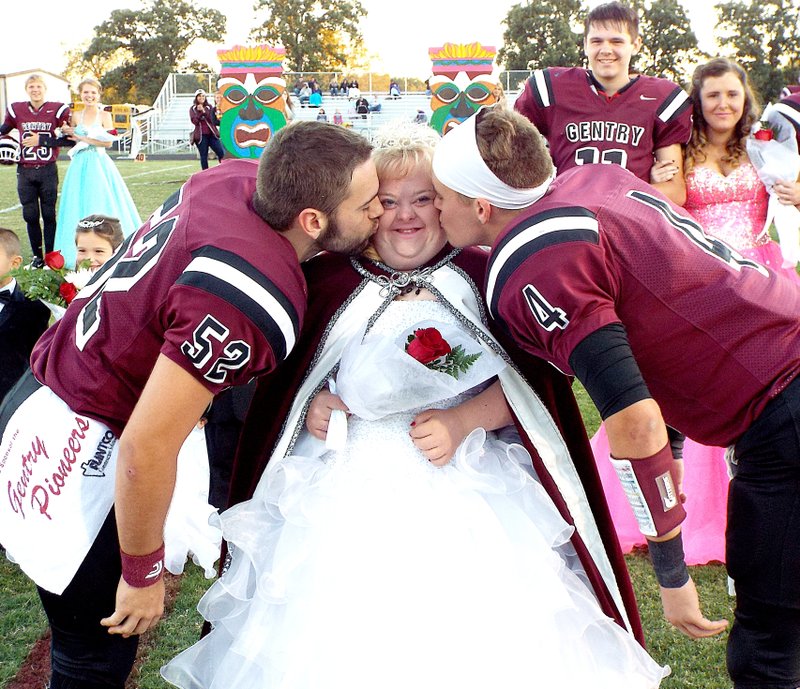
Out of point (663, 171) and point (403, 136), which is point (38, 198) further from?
point (403, 136)

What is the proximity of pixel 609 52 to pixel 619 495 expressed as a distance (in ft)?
7.66

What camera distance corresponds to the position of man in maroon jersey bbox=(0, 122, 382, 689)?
1.97 m

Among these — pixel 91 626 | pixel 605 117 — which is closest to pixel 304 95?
pixel 605 117

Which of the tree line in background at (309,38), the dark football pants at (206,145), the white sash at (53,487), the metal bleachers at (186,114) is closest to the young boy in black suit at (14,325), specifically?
the white sash at (53,487)

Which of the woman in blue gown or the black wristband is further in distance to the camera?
the woman in blue gown

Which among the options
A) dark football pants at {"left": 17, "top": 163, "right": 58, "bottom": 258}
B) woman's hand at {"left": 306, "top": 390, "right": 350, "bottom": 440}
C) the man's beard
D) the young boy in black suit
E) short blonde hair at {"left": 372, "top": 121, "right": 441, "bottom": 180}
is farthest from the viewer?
dark football pants at {"left": 17, "top": 163, "right": 58, "bottom": 258}

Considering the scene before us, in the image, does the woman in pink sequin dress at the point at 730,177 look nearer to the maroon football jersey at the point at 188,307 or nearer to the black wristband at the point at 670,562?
the black wristband at the point at 670,562

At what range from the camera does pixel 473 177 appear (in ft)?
7.52

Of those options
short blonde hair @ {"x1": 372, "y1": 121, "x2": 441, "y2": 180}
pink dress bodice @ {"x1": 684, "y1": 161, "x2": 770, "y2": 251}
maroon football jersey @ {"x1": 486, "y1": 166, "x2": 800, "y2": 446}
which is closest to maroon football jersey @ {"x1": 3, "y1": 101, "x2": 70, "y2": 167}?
pink dress bodice @ {"x1": 684, "y1": 161, "x2": 770, "y2": 251}

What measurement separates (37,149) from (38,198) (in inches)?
26.3

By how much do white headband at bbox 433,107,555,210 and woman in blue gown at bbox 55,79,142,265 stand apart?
26.4ft

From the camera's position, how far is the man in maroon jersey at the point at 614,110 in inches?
177

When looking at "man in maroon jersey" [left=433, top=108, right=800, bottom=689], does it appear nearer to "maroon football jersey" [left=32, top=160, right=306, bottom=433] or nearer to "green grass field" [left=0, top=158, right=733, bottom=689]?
"maroon football jersey" [left=32, top=160, right=306, bottom=433]

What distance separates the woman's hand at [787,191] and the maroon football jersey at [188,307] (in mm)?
2919
